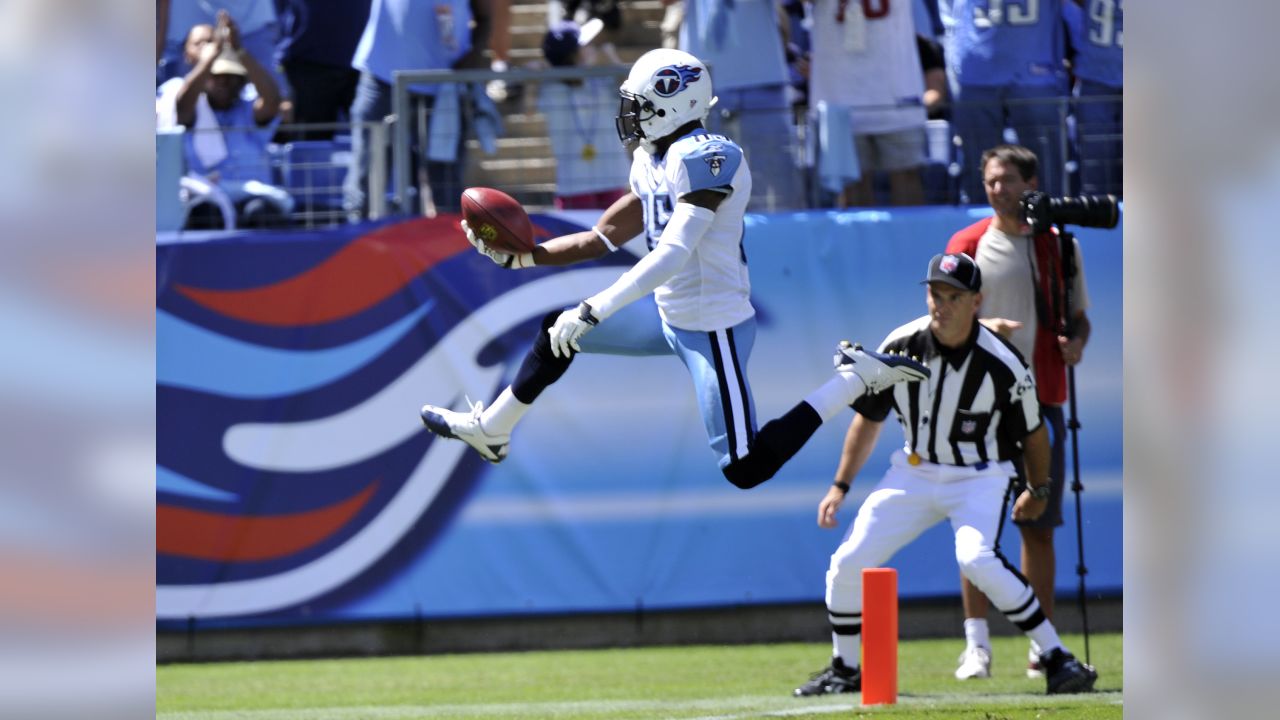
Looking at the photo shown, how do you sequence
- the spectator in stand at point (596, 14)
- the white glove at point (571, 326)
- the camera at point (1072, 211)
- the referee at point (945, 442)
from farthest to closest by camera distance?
the spectator in stand at point (596, 14) < the camera at point (1072, 211) < the referee at point (945, 442) < the white glove at point (571, 326)

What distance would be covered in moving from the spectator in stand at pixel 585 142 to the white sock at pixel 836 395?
10.1 feet

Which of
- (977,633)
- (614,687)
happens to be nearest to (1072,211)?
(977,633)

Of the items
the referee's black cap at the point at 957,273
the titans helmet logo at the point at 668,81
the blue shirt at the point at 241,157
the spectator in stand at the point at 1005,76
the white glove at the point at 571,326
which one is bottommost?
the white glove at the point at 571,326

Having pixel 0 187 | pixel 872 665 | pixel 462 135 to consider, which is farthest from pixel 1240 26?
pixel 462 135

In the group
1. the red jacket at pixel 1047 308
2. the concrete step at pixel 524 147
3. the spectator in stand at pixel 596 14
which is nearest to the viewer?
the red jacket at pixel 1047 308

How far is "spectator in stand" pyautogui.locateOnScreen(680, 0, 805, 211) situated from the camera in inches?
358

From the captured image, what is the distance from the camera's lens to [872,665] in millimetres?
6492

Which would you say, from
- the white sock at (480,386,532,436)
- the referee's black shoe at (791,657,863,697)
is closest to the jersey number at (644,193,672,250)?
the white sock at (480,386,532,436)

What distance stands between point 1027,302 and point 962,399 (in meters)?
0.96

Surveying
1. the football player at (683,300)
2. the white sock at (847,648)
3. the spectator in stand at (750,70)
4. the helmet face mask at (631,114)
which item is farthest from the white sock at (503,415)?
the spectator in stand at (750,70)

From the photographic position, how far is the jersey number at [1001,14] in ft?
30.3

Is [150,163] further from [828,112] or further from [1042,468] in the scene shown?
[828,112]

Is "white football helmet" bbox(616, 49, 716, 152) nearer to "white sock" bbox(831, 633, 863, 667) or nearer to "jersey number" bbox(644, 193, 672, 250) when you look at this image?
"jersey number" bbox(644, 193, 672, 250)

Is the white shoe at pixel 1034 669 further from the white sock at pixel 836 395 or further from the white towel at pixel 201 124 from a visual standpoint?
the white towel at pixel 201 124
